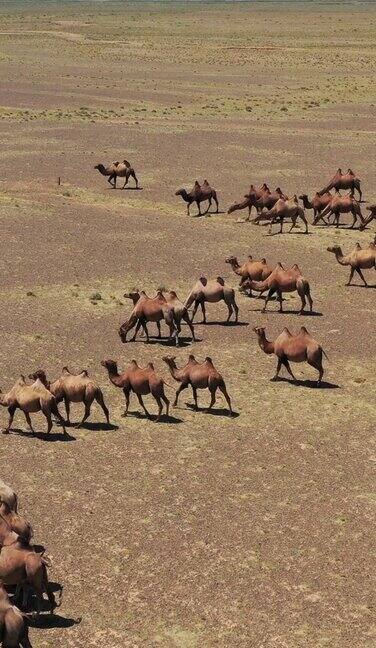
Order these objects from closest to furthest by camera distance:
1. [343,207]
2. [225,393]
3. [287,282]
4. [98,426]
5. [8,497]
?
1. [8,497]
2. [98,426]
3. [225,393]
4. [287,282]
5. [343,207]

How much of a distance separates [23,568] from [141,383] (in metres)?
7.81

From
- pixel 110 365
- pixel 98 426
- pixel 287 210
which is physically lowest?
pixel 98 426

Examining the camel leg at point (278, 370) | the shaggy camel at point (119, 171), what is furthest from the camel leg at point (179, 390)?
the shaggy camel at point (119, 171)

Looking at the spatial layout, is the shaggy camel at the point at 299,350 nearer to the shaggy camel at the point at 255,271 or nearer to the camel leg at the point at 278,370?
the camel leg at the point at 278,370

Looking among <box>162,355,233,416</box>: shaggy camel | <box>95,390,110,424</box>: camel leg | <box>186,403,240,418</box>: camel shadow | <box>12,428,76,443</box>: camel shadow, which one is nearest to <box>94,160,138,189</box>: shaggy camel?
<box>186,403,240,418</box>: camel shadow

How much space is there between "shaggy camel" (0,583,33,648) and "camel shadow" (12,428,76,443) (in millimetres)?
7961

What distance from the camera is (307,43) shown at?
141125 mm

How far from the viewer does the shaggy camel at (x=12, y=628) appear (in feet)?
40.5

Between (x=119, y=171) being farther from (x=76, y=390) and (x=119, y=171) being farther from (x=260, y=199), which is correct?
(x=76, y=390)

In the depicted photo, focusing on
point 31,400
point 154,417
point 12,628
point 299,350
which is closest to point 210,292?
point 299,350

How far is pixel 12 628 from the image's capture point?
40.5 ft

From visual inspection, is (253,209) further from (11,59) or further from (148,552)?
(11,59)

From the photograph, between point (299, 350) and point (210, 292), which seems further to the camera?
point (210, 292)

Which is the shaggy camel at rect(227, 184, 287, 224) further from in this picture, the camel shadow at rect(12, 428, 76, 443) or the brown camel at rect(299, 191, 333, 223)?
the camel shadow at rect(12, 428, 76, 443)
